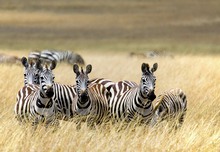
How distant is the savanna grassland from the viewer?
7.74 m

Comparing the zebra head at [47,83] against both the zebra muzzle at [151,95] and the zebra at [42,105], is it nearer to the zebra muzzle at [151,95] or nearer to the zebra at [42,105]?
the zebra at [42,105]

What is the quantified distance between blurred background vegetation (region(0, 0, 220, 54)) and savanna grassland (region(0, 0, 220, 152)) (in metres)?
0.08

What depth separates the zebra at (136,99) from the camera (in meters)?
9.34

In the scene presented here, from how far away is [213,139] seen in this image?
7.77m

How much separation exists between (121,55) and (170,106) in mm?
24166

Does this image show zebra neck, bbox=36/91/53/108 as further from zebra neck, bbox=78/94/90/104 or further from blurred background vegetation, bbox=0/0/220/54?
blurred background vegetation, bbox=0/0/220/54

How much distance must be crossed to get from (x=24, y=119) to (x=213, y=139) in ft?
8.57

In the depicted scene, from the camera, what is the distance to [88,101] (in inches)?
367

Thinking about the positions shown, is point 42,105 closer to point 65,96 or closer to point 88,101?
point 88,101

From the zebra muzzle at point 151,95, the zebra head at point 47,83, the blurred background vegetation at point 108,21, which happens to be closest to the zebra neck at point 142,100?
the zebra muzzle at point 151,95

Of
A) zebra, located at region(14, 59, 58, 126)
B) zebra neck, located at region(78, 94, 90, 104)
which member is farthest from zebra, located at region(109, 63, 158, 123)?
zebra, located at region(14, 59, 58, 126)

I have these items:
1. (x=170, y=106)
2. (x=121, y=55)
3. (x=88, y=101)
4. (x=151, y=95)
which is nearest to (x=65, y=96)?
(x=88, y=101)

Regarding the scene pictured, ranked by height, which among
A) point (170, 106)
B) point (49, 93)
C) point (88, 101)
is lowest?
point (170, 106)

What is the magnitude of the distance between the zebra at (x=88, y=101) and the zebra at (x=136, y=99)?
0.62 feet
